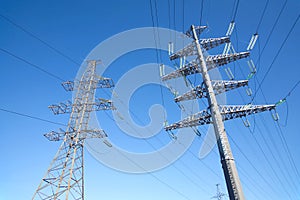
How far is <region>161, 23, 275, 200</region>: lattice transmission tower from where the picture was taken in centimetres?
916

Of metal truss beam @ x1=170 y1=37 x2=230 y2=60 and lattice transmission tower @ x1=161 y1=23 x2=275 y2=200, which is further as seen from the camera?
metal truss beam @ x1=170 y1=37 x2=230 y2=60

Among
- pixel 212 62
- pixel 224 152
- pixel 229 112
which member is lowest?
pixel 224 152

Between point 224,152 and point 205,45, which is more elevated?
point 205,45

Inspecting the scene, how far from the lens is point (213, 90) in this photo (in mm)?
10992

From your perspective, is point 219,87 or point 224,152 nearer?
point 224,152

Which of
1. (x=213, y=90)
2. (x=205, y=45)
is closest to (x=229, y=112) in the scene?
(x=213, y=90)

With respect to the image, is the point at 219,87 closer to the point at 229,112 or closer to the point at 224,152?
the point at 229,112

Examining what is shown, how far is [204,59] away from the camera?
11.9 meters

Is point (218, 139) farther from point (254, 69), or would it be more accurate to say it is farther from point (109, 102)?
point (109, 102)

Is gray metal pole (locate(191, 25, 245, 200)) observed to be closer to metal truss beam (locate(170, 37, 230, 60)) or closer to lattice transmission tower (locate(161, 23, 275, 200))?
lattice transmission tower (locate(161, 23, 275, 200))

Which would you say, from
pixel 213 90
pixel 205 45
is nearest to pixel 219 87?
pixel 213 90

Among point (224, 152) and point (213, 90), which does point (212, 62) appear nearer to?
point (213, 90)

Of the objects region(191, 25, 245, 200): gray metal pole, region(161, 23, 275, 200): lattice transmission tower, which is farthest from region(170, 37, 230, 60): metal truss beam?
region(191, 25, 245, 200): gray metal pole

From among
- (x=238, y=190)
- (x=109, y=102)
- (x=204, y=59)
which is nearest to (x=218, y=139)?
(x=238, y=190)
